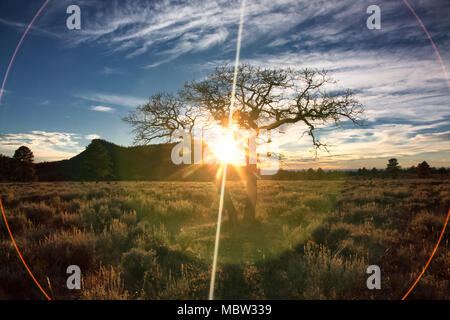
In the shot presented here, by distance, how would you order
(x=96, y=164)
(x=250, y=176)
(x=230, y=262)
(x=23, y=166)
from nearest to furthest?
(x=230, y=262)
(x=250, y=176)
(x=96, y=164)
(x=23, y=166)

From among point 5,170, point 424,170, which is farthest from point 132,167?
point 424,170

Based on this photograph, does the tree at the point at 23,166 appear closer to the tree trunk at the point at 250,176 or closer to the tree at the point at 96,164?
the tree at the point at 96,164

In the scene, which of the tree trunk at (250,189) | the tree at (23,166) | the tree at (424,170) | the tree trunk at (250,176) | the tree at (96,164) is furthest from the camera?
the tree at (424,170)

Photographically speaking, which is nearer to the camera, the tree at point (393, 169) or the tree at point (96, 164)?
the tree at point (96, 164)

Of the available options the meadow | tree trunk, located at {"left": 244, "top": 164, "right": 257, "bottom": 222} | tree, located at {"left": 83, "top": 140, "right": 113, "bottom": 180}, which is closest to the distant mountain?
tree, located at {"left": 83, "top": 140, "right": 113, "bottom": 180}

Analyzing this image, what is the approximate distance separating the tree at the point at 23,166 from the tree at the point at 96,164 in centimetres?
1970

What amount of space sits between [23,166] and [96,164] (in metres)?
23.8

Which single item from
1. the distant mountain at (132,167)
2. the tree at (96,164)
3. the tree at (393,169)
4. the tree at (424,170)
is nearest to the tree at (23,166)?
the tree at (96,164)

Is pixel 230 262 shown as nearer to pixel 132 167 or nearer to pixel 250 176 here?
pixel 250 176

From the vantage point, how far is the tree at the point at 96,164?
55.0m

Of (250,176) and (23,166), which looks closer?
(250,176)

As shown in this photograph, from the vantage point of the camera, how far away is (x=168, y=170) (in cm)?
11869

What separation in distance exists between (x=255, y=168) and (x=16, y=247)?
9.37 m

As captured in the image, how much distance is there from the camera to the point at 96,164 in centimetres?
5597
